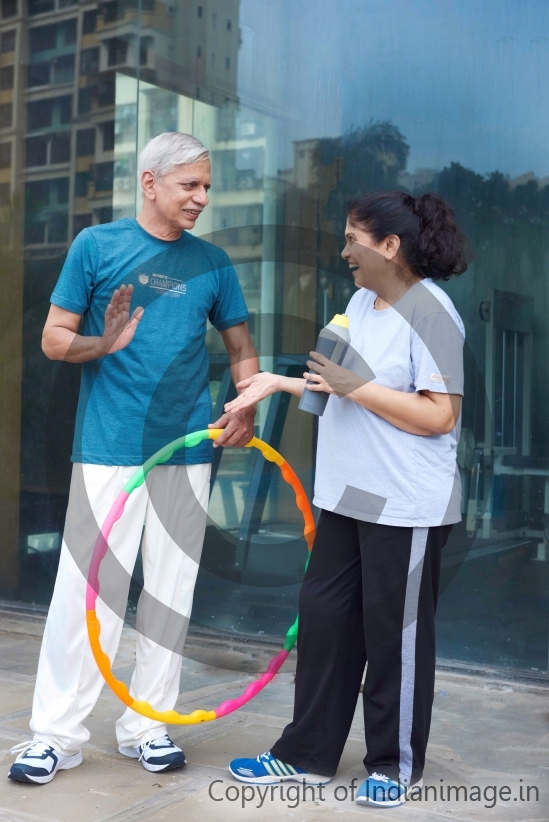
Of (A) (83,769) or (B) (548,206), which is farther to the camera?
(B) (548,206)

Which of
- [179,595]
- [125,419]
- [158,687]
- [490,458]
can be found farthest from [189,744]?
[490,458]

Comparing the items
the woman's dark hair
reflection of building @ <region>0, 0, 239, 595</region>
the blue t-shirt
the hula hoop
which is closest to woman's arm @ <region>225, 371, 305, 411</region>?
the hula hoop

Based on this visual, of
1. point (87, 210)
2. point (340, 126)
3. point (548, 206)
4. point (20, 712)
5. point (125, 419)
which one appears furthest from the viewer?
point (87, 210)

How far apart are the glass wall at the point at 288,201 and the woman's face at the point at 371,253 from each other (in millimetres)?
1509

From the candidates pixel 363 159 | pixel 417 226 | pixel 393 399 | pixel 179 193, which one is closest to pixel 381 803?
pixel 393 399

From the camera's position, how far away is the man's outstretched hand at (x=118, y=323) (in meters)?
2.86

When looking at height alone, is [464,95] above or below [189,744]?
above

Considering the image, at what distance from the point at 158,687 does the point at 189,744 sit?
1.06 feet

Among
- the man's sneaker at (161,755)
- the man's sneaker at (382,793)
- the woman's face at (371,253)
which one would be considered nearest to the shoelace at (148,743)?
the man's sneaker at (161,755)

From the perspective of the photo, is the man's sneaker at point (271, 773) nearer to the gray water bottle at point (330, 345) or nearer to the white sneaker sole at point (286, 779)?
the white sneaker sole at point (286, 779)

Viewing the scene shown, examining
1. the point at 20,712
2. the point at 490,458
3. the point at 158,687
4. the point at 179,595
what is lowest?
the point at 20,712

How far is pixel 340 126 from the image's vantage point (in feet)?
14.4

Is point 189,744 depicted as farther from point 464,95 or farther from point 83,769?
point 464,95

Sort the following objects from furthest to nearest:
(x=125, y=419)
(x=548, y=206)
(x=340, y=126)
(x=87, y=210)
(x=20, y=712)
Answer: (x=87, y=210) → (x=340, y=126) → (x=548, y=206) → (x=20, y=712) → (x=125, y=419)
